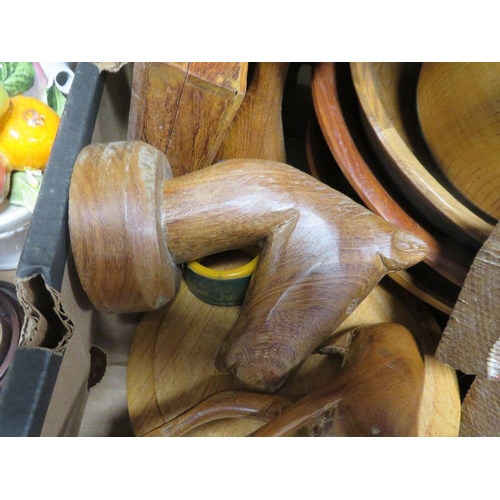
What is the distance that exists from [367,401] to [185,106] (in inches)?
11.5

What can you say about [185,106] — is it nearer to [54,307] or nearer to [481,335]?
[54,307]


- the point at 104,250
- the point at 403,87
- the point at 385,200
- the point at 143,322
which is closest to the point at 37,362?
the point at 104,250

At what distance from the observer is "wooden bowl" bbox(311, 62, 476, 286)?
1.42 feet

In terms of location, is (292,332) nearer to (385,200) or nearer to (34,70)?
(385,200)

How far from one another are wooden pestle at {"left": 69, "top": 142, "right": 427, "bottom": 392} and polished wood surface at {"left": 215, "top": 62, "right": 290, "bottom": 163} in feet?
0.37

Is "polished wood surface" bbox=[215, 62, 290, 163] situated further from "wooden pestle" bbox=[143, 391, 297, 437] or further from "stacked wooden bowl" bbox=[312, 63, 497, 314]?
"wooden pestle" bbox=[143, 391, 297, 437]

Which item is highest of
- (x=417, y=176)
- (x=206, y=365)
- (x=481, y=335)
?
(x=417, y=176)

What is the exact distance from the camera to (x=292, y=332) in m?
0.40

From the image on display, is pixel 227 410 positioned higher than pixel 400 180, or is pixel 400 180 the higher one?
pixel 400 180

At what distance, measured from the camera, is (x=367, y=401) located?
0.38 metres

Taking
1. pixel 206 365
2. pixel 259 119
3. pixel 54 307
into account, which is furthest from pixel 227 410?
pixel 259 119

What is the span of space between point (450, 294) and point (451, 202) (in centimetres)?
12

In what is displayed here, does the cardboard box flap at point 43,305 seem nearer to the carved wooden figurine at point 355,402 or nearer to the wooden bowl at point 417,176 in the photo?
the carved wooden figurine at point 355,402

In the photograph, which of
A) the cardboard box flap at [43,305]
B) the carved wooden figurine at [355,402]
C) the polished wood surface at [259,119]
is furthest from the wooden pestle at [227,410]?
the polished wood surface at [259,119]
